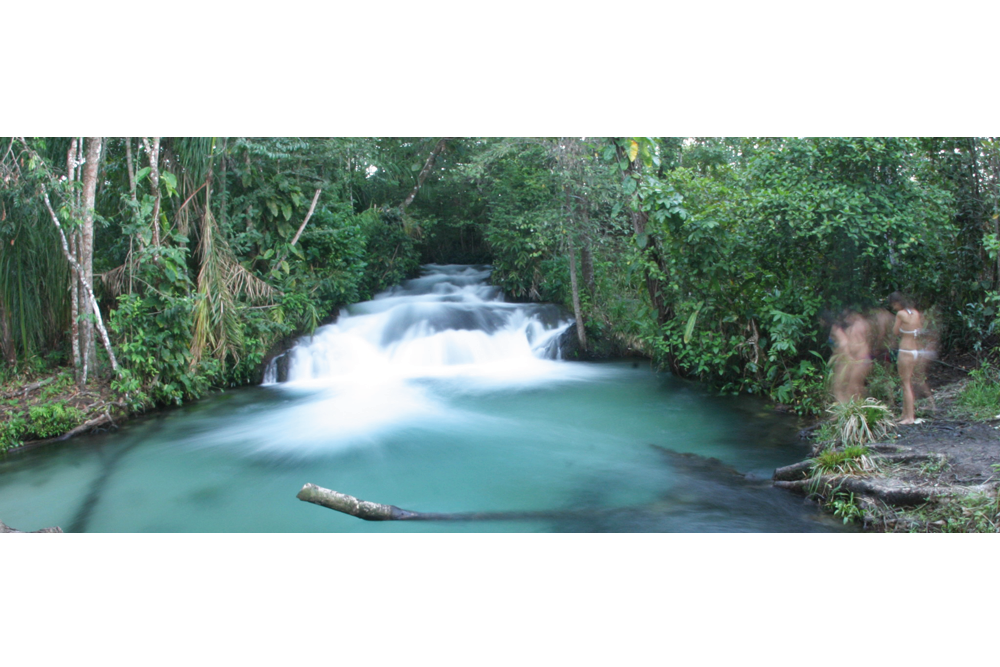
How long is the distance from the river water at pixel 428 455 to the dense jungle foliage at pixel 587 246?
2.27 feet

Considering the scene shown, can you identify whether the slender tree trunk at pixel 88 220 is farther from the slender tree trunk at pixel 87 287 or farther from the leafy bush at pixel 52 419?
the leafy bush at pixel 52 419

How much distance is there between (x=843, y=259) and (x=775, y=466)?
267 centimetres

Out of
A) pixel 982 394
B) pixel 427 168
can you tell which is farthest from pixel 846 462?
pixel 427 168

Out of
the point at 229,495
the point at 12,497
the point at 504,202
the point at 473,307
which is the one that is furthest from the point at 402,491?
the point at 504,202

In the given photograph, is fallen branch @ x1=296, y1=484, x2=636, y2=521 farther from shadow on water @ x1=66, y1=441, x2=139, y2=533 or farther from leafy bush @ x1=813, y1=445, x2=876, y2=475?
shadow on water @ x1=66, y1=441, x2=139, y2=533

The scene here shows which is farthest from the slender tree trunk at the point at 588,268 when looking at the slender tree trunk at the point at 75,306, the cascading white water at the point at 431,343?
the slender tree trunk at the point at 75,306

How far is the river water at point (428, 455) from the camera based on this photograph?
16.0 ft

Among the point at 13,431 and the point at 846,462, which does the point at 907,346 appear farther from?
the point at 13,431

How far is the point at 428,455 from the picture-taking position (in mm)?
6270

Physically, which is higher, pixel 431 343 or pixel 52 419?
pixel 431 343

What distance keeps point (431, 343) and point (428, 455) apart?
4.42 meters

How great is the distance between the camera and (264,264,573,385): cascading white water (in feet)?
32.0

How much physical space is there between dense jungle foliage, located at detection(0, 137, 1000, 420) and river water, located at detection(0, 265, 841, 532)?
0.69m

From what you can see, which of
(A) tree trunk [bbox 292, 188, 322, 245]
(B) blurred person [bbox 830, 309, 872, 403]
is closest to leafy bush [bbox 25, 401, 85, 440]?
(A) tree trunk [bbox 292, 188, 322, 245]
